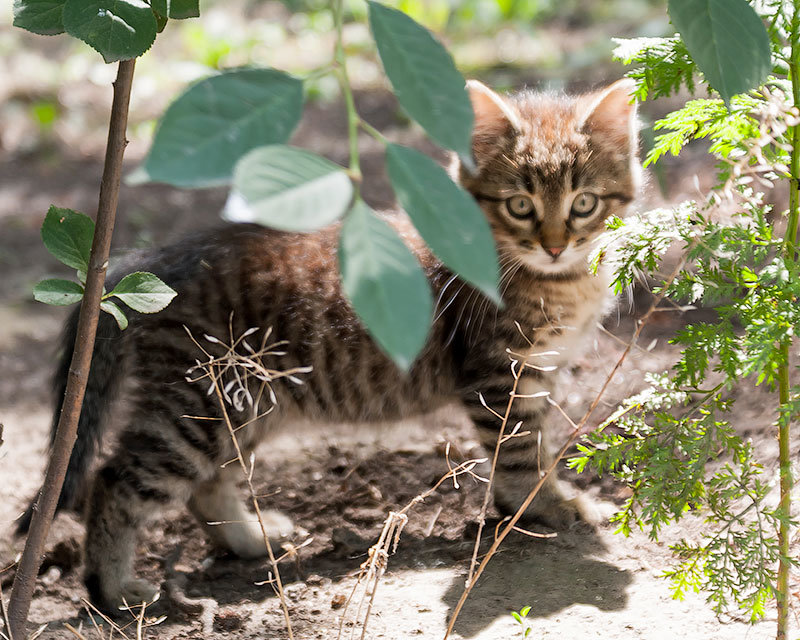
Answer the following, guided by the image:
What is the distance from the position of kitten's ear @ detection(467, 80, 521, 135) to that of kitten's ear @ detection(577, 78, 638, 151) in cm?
23

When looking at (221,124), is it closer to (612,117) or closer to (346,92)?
(346,92)

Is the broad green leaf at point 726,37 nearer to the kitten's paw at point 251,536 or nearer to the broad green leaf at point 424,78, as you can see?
the broad green leaf at point 424,78

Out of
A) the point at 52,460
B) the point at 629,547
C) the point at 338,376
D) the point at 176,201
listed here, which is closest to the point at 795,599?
the point at 629,547

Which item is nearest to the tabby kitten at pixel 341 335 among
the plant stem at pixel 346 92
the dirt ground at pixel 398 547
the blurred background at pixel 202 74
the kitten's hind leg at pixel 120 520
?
the kitten's hind leg at pixel 120 520

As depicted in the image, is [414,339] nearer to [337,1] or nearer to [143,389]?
[337,1]

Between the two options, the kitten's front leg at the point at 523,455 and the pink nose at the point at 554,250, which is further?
the kitten's front leg at the point at 523,455

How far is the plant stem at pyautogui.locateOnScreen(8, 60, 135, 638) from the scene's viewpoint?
1655 millimetres

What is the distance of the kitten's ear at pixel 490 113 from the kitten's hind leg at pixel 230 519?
56.8 inches

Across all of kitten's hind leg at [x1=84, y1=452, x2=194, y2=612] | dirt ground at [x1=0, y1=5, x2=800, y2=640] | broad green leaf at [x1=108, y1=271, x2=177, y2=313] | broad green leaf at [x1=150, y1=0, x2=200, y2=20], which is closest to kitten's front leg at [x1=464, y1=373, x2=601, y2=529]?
dirt ground at [x1=0, y1=5, x2=800, y2=640]

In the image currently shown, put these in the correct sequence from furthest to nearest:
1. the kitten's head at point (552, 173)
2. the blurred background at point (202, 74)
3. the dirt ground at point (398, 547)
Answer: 1. the blurred background at point (202, 74)
2. the kitten's head at point (552, 173)
3. the dirt ground at point (398, 547)

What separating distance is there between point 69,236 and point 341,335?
4.54ft

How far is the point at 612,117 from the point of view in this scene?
300cm

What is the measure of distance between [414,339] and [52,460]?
4.25ft

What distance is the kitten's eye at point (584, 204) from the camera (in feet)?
9.65
